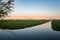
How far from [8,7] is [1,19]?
28cm

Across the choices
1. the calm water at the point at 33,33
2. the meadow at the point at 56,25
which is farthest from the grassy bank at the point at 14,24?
the meadow at the point at 56,25

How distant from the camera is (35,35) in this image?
3.66m

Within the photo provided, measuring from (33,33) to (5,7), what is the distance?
2.55 ft

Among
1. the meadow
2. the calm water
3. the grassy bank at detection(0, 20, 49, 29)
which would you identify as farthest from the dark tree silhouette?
the meadow

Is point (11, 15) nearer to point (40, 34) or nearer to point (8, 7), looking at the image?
point (8, 7)

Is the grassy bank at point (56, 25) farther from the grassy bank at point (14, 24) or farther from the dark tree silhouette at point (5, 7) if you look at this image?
the dark tree silhouette at point (5, 7)

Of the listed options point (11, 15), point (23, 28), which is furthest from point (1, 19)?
point (23, 28)

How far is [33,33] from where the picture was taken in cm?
367

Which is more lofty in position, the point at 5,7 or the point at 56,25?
the point at 5,7

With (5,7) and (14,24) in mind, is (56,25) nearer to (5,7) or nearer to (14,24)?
(14,24)

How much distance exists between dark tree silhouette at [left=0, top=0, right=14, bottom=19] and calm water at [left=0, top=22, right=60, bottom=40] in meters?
0.35

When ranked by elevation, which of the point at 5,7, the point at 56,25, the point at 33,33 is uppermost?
the point at 5,7

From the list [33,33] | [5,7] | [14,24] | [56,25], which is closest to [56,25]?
[56,25]

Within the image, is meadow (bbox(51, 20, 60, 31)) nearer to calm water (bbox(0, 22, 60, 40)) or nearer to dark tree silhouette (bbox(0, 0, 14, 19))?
calm water (bbox(0, 22, 60, 40))
